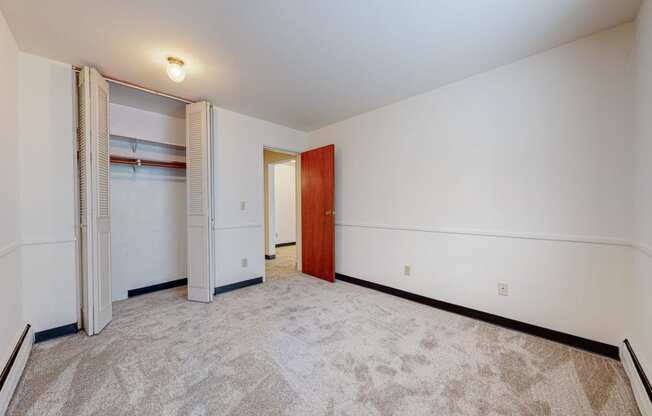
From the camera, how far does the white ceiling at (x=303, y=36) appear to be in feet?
5.36

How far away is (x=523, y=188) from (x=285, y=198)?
5793 millimetres

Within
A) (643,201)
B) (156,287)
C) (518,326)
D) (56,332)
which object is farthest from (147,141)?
(643,201)

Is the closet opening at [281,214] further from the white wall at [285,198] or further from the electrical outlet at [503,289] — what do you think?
the electrical outlet at [503,289]

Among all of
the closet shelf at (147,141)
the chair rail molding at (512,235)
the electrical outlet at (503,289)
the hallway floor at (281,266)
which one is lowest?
the hallway floor at (281,266)

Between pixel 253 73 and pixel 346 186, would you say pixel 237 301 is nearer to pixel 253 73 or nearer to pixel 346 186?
pixel 346 186

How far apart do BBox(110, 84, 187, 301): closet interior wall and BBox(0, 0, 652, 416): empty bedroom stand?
0.10ft

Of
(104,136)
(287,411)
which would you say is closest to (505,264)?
(287,411)

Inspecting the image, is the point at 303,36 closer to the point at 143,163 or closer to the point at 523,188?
the point at 523,188

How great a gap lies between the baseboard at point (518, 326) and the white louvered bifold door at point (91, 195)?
2.96 meters

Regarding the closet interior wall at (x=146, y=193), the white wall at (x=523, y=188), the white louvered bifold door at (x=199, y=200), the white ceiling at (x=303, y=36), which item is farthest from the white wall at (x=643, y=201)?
the closet interior wall at (x=146, y=193)

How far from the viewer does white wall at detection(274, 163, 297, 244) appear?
717 centimetres

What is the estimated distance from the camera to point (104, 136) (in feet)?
7.91

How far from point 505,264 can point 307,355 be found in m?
1.92

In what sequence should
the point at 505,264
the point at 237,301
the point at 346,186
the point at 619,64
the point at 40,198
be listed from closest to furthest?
the point at 619,64 → the point at 40,198 → the point at 505,264 → the point at 237,301 → the point at 346,186
